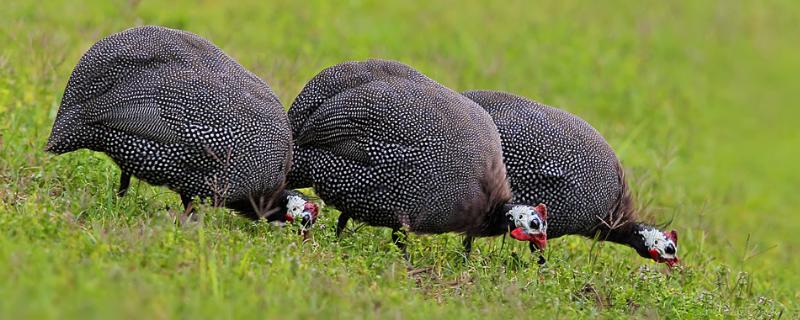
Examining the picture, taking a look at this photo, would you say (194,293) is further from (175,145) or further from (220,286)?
(175,145)

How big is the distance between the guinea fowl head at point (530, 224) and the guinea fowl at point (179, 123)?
3.24 ft

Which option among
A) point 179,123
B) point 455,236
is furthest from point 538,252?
point 179,123

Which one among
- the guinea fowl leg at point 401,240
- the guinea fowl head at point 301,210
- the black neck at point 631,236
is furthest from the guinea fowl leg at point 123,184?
the black neck at point 631,236

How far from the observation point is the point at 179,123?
5.20 metres

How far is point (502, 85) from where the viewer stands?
412 inches

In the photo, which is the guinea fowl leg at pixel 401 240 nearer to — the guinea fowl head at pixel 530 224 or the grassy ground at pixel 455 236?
the grassy ground at pixel 455 236

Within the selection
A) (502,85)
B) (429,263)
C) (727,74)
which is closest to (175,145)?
(429,263)

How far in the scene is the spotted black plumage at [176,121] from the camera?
5215mm

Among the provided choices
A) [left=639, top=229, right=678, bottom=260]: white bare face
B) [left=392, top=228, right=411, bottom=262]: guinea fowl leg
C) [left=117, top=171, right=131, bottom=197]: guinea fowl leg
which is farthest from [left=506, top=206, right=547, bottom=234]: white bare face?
[left=117, top=171, right=131, bottom=197]: guinea fowl leg

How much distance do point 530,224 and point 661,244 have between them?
3.65 feet

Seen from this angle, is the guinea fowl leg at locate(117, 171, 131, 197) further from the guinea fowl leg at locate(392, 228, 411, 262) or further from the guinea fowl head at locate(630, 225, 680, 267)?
the guinea fowl head at locate(630, 225, 680, 267)

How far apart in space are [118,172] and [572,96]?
19.6 ft

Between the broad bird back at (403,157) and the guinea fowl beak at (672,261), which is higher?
the broad bird back at (403,157)

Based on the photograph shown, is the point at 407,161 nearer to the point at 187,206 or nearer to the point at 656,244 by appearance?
the point at 187,206
